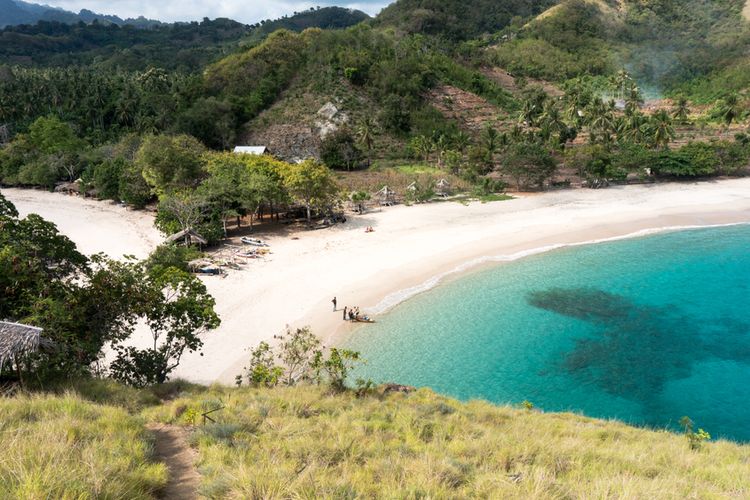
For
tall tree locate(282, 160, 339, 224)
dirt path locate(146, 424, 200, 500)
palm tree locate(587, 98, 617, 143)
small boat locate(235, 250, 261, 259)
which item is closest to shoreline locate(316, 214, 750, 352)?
small boat locate(235, 250, 261, 259)

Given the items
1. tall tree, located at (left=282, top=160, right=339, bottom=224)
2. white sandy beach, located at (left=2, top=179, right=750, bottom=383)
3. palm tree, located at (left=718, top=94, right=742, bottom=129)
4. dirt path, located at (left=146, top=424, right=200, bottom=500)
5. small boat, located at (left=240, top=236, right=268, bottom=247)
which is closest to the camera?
dirt path, located at (left=146, top=424, right=200, bottom=500)

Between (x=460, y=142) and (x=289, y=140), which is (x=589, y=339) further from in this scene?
(x=289, y=140)

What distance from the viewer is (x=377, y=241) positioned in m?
37.8

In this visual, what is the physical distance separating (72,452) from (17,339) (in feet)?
18.9

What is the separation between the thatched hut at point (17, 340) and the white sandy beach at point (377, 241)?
8.70 meters

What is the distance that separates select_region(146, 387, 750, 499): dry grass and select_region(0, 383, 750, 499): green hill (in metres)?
0.04

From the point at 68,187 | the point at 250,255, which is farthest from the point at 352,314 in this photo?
the point at 68,187

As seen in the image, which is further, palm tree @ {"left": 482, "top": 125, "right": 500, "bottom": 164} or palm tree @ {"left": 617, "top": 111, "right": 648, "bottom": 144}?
palm tree @ {"left": 617, "top": 111, "right": 648, "bottom": 144}

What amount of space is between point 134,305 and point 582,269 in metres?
30.2

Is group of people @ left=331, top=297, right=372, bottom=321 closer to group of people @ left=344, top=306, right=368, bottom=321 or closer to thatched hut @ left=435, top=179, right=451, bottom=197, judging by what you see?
group of people @ left=344, top=306, right=368, bottom=321

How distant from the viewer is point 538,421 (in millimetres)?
14633

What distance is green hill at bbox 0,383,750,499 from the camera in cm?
719

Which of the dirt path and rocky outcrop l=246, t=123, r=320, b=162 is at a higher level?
rocky outcrop l=246, t=123, r=320, b=162

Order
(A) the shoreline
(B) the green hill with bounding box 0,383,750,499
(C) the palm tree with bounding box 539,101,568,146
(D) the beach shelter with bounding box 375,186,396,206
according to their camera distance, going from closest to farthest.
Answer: (B) the green hill with bounding box 0,383,750,499 → (A) the shoreline → (D) the beach shelter with bounding box 375,186,396,206 → (C) the palm tree with bounding box 539,101,568,146
